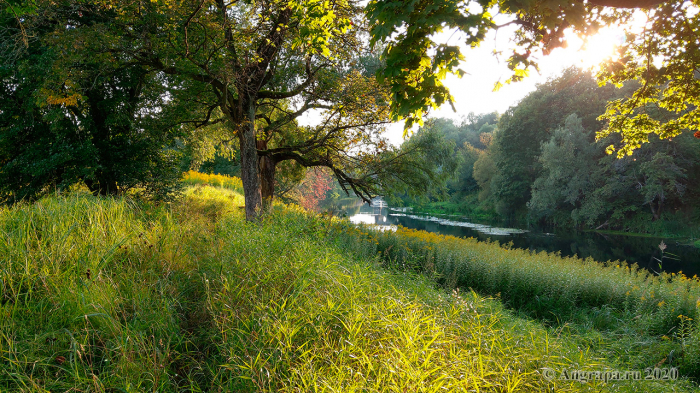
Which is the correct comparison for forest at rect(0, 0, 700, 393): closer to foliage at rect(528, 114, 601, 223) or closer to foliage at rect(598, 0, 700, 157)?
foliage at rect(598, 0, 700, 157)

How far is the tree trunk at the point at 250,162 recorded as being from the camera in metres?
8.38

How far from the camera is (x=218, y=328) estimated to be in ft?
8.00

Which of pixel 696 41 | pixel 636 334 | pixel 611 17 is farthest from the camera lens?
pixel 611 17

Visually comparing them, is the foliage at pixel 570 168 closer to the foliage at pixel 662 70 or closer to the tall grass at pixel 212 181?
the foliage at pixel 662 70

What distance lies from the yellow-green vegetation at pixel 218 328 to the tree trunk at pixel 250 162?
4.93 metres

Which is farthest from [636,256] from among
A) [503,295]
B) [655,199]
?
[503,295]

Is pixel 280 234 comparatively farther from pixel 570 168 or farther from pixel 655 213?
pixel 655 213

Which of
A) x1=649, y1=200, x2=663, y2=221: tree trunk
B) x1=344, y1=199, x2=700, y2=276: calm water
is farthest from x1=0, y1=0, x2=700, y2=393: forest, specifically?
x1=649, y1=200, x2=663, y2=221: tree trunk

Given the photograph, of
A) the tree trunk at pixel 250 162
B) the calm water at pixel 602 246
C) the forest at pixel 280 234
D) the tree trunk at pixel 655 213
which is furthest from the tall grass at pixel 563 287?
the tree trunk at pixel 655 213

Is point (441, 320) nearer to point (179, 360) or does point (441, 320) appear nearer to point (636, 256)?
point (179, 360)

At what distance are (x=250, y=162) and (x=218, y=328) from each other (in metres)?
6.55

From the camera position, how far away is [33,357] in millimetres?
1940

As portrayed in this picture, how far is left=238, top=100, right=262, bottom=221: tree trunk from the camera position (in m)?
8.38

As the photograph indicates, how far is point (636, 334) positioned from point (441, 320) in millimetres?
4220
